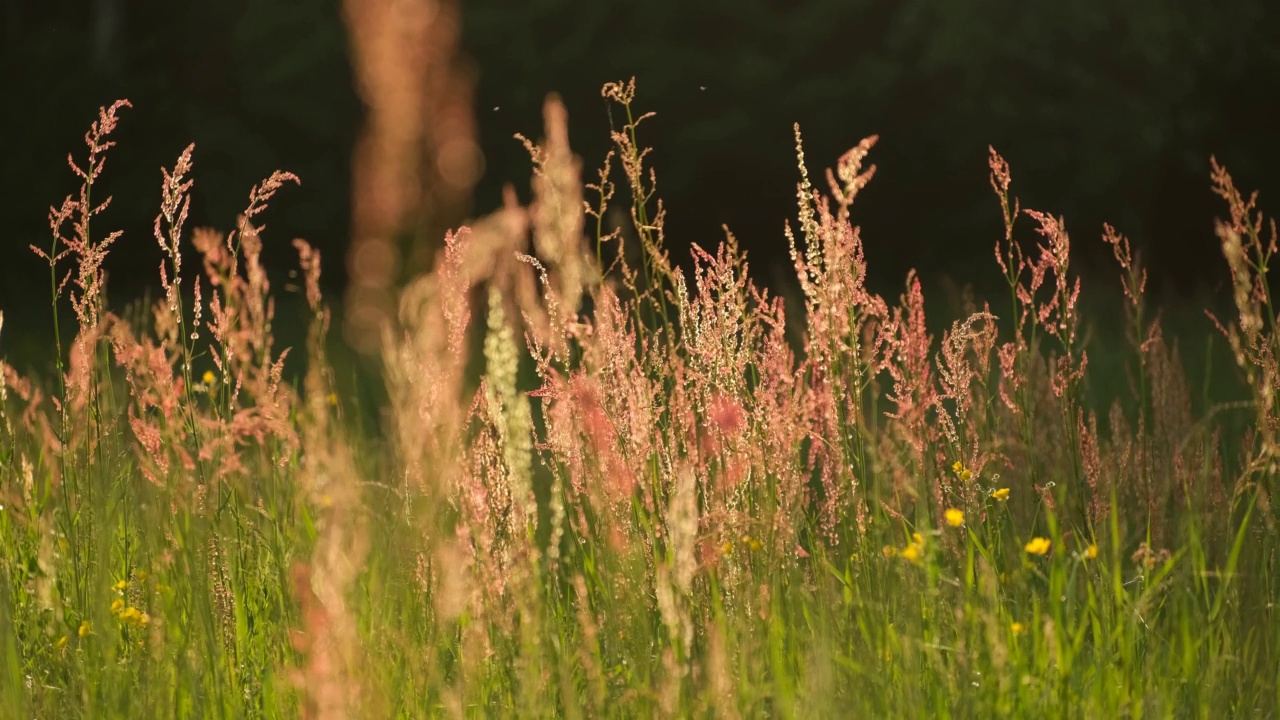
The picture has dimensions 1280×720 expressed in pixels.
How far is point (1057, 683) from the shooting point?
1.91 m

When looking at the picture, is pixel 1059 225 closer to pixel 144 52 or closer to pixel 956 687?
pixel 956 687

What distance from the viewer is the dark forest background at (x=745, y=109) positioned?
9.62 m

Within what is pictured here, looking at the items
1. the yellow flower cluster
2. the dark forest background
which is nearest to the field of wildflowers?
the yellow flower cluster

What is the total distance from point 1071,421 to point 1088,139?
822 centimetres

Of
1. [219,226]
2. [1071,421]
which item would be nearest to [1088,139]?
[219,226]

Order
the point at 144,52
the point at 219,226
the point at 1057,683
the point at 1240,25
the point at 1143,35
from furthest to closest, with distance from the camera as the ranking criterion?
the point at 144,52
the point at 219,226
the point at 1143,35
the point at 1240,25
the point at 1057,683

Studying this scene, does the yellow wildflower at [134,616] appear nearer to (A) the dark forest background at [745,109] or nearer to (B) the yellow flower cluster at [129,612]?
(B) the yellow flower cluster at [129,612]

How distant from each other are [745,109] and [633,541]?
9583 mm

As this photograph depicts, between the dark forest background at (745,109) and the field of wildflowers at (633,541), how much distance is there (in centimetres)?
695

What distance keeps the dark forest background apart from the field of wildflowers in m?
6.95

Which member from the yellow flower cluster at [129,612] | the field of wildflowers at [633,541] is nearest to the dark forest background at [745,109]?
A: the field of wildflowers at [633,541]

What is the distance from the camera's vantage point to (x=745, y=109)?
11.4m

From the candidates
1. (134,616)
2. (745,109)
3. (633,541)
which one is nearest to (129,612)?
(134,616)

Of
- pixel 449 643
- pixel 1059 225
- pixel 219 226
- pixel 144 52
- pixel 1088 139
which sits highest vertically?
pixel 144 52
